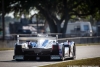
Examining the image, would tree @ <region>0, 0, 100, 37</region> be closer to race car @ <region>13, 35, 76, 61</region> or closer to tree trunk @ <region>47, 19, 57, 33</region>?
tree trunk @ <region>47, 19, 57, 33</region>

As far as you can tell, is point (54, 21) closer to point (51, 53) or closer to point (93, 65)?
point (51, 53)

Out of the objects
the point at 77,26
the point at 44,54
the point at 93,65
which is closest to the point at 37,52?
the point at 44,54

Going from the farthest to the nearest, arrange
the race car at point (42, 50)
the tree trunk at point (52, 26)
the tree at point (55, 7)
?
the tree trunk at point (52, 26)
the tree at point (55, 7)
the race car at point (42, 50)

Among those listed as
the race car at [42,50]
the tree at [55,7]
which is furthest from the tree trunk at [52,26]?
the race car at [42,50]

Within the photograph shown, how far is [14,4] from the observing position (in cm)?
6109

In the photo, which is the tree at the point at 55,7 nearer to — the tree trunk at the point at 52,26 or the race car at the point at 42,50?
the tree trunk at the point at 52,26

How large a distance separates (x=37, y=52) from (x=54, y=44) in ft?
3.09

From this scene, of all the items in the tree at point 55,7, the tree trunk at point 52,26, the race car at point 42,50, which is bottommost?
the race car at point 42,50

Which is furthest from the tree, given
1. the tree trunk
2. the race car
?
the race car

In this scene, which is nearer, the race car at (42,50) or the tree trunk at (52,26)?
the race car at (42,50)

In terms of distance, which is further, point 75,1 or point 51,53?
point 75,1

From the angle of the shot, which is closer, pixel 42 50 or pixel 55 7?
pixel 42 50

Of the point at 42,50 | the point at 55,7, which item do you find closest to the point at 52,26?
the point at 55,7

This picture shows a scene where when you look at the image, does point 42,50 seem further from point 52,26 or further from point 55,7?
point 52,26
